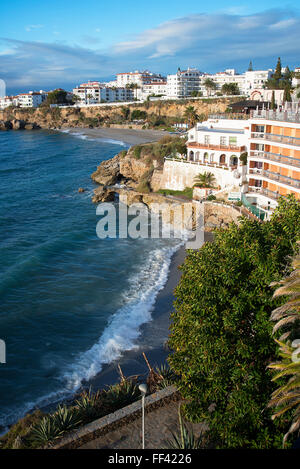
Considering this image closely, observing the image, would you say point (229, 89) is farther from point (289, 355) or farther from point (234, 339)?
point (289, 355)

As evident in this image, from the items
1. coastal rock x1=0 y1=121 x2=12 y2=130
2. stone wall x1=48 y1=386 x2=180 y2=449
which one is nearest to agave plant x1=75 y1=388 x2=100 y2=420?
stone wall x1=48 y1=386 x2=180 y2=449

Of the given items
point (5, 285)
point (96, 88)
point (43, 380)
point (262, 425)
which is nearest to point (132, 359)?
point (43, 380)

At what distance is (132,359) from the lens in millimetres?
19453

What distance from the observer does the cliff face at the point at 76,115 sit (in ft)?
428

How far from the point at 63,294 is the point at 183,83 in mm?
143749

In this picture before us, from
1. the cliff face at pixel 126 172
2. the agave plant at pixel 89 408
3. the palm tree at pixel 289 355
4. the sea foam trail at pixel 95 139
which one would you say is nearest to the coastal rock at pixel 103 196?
the cliff face at pixel 126 172

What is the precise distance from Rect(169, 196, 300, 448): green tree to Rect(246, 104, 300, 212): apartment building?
19.6m

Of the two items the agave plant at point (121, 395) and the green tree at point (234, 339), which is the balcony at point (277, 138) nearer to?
the green tree at point (234, 339)

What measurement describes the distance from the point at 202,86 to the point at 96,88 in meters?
57.1

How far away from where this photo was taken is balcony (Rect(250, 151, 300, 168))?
100 feet

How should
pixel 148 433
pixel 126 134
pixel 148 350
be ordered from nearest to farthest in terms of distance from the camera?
pixel 148 433 → pixel 148 350 → pixel 126 134

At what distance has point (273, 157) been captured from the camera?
3381 cm

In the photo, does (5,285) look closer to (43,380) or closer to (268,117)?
(43,380)

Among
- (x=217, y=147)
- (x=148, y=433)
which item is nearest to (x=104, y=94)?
(x=217, y=147)
